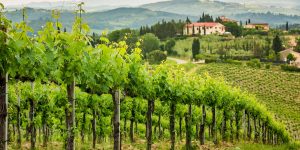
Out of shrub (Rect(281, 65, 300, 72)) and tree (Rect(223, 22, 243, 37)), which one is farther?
tree (Rect(223, 22, 243, 37))

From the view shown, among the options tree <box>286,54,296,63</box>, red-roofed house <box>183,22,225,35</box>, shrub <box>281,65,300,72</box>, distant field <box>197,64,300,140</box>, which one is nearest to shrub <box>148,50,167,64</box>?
distant field <box>197,64,300,140</box>

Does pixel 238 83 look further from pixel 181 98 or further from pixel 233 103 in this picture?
pixel 181 98

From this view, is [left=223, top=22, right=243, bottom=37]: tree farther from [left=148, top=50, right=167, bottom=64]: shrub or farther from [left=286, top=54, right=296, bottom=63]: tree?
[left=148, top=50, right=167, bottom=64]: shrub

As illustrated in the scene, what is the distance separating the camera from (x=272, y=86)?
8875 cm

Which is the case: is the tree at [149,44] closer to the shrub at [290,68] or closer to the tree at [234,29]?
the shrub at [290,68]

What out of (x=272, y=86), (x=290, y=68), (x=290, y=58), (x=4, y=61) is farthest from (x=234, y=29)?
(x=4, y=61)

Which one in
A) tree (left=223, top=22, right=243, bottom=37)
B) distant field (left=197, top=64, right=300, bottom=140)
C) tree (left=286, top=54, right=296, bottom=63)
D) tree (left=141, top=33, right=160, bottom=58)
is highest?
tree (left=223, top=22, right=243, bottom=37)

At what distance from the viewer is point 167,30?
563 feet

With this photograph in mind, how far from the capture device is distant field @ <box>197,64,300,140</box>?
2763 inches

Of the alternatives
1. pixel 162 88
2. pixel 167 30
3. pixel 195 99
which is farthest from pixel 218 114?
pixel 167 30

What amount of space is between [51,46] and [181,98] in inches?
388

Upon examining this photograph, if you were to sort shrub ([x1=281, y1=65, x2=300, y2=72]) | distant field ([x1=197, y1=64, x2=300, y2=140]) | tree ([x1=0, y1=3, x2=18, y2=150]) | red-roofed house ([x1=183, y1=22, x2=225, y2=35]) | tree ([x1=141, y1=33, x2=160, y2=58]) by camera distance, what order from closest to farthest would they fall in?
tree ([x1=0, y1=3, x2=18, y2=150]) → distant field ([x1=197, y1=64, x2=300, y2=140]) → shrub ([x1=281, y1=65, x2=300, y2=72]) → tree ([x1=141, y1=33, x2=160, y2=58]) → red-roofed house ([x1=183, y1=22, x2=225, y2=35])

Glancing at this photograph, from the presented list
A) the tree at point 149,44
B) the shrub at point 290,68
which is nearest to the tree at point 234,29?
the tree at point 149,44

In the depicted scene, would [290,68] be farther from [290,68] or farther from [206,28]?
[206,28]
